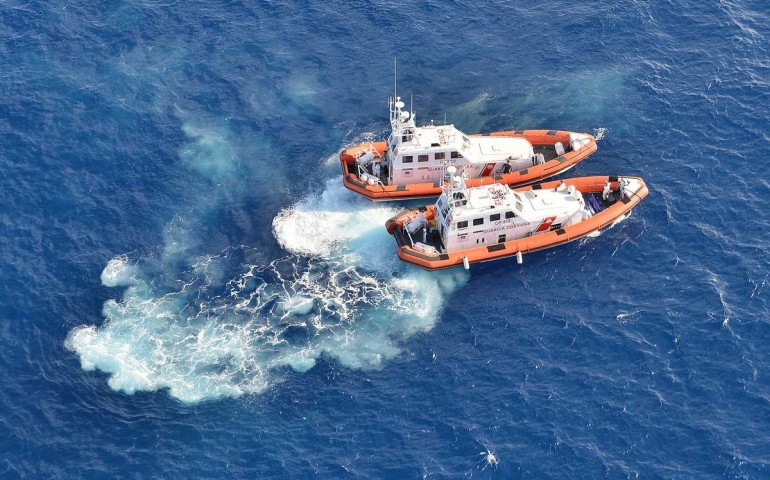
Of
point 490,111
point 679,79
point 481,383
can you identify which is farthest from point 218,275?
point 679,79

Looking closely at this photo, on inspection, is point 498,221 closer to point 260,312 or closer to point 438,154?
point 438,154

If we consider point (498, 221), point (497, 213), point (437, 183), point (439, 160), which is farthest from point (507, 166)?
point (497, 213)

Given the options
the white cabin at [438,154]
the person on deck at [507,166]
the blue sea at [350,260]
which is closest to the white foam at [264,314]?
the blue sea at [350,260]

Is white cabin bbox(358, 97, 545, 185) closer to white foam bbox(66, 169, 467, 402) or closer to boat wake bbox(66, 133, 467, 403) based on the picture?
boat wake bbox(66, 133, 467, 403)

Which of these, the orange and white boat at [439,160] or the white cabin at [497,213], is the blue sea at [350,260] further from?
the white cabin at [497,213]

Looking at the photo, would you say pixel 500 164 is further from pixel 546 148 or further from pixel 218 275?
pixel 218 275

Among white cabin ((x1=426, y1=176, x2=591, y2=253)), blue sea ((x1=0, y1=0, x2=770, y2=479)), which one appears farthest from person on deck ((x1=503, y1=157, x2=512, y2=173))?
blue sea ((x1=0, y1=0, x2=770, y2=479))
